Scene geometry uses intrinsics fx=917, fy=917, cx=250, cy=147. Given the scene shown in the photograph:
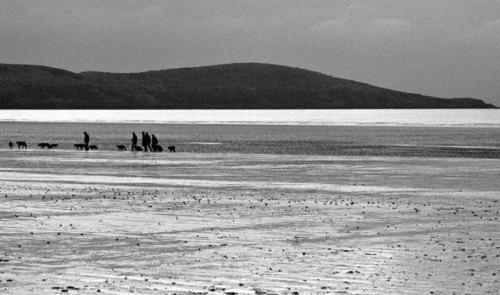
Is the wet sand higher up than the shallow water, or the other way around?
the shallow water

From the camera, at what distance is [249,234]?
71.6 feet

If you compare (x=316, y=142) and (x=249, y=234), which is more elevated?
(x=316, y=142)

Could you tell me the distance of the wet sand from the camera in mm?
15859

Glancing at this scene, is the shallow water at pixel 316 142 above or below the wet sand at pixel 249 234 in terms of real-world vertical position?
above

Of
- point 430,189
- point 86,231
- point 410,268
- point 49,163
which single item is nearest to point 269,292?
point 410,268

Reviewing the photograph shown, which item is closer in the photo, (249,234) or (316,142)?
(249,234)

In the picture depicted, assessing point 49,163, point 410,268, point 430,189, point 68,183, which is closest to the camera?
point 410,268

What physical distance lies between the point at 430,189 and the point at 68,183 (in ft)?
47.4

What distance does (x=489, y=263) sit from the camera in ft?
58.0

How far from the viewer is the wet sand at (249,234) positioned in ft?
52.0

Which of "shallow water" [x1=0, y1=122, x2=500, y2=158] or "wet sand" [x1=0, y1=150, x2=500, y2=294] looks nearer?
"wet sand" [x1=0, y1=150, x2=500, y2=294]

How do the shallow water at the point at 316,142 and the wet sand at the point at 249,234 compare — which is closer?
the wet sand at the point at 249,234

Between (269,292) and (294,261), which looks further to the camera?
(294,261)

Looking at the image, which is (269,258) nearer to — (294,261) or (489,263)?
(294,261)
